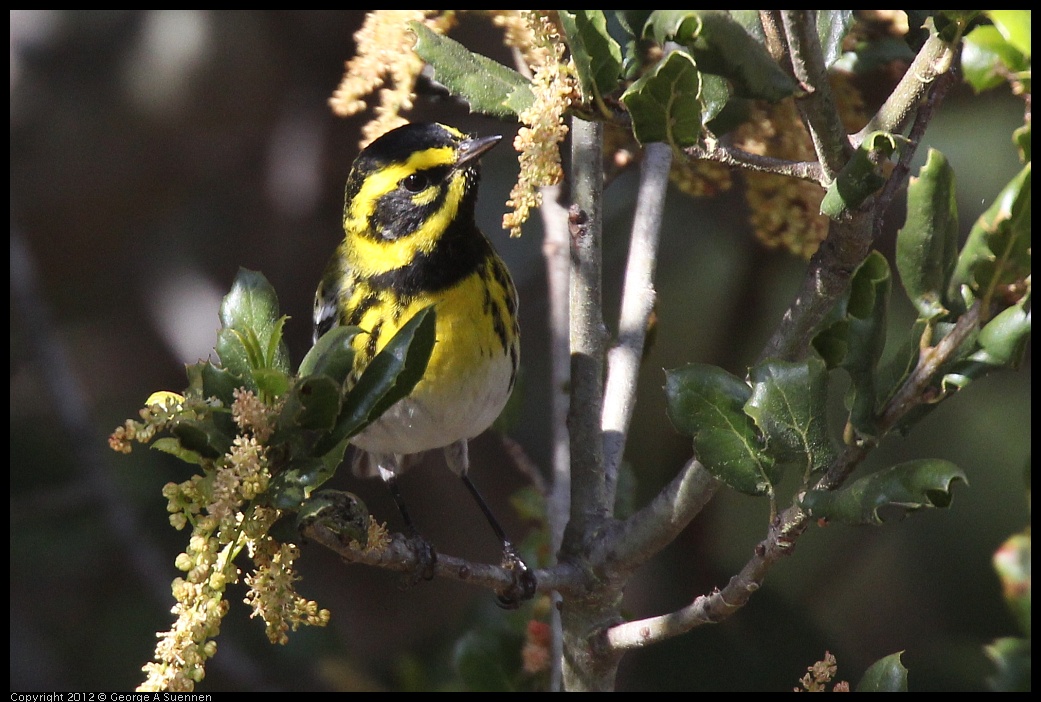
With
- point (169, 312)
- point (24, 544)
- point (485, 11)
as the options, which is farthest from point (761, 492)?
point (169, 312)

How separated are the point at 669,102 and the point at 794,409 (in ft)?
1.44

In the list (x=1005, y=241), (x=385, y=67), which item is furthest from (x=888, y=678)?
(x=385, y=67)

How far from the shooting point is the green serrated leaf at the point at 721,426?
1.45m

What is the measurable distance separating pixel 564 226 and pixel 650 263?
301 mm

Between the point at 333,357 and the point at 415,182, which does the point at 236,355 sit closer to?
the point at 333,357

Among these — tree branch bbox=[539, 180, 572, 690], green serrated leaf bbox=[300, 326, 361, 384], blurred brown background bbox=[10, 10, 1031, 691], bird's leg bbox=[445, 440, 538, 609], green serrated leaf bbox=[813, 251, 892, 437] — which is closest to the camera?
green serrated leaf bbox=[813, 251, 892, 437]

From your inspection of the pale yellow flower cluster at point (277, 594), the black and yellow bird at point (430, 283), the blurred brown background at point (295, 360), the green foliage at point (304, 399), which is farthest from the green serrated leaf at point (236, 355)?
the blurred brown background at point (295, 360)

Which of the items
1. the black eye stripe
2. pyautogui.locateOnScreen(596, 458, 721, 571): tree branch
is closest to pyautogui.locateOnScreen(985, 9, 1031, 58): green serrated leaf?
pyautogui.locateOnScreen(596, 458, 721, 571): tree branch

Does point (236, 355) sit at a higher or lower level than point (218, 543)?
higher

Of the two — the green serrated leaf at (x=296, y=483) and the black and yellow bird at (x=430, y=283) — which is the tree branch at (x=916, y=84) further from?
the black and yellow bird at (x=430, y=283)

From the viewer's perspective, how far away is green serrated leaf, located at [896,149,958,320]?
125cm

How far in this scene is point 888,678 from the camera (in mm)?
1499

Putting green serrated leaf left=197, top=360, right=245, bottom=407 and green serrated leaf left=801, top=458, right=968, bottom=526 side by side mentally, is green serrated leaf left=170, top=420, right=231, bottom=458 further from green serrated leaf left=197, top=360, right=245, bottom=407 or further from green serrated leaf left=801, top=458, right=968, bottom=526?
green serrated leaf left=801, top=458, right=968, bottom=526

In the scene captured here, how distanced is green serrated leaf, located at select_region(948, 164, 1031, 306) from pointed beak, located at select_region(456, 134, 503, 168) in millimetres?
1329
